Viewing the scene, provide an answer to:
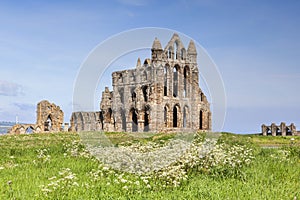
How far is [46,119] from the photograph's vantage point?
61.2 metres

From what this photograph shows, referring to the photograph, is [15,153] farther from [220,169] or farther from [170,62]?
[170,62]

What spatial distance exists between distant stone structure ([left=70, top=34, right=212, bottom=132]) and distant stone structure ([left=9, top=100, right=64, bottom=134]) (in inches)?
209

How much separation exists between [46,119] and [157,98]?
62.7ft

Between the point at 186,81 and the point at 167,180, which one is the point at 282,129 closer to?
the point at 186,81

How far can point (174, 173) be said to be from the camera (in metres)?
10.3

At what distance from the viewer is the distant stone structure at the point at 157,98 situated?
55.4 meters

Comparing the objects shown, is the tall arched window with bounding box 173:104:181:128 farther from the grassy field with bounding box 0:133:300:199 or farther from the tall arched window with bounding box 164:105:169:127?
the grassy field with bounding box 0:133:300:199

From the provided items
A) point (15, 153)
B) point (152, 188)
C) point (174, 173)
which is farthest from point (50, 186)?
point (15, 153)

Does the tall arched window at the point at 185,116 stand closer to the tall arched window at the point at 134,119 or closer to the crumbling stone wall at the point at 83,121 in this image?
the tall arched window at the point at 134,119

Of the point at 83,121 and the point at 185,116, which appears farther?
the point at 83,121

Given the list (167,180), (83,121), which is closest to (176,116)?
(83,121)

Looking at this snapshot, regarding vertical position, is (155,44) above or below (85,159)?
above

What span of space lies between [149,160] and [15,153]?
8.87 meters

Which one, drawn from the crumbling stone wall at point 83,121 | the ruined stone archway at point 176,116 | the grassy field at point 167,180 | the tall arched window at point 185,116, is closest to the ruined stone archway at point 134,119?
the ruined stone archway at point 176,116
